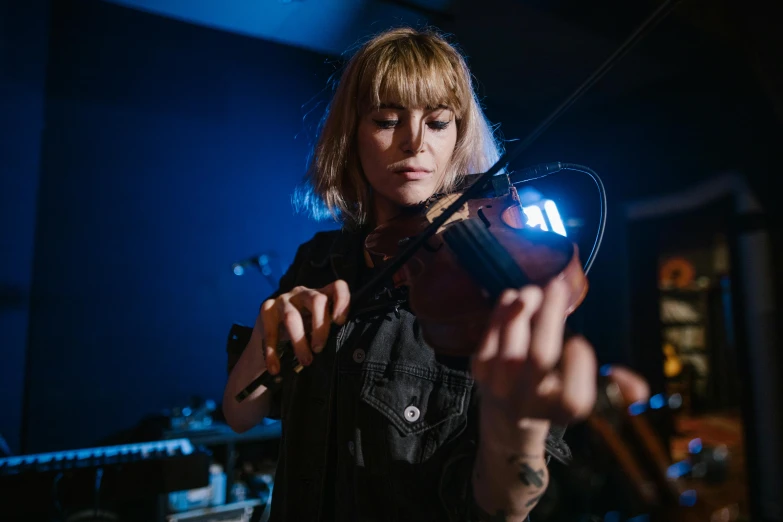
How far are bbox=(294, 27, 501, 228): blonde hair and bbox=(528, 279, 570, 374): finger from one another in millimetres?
525

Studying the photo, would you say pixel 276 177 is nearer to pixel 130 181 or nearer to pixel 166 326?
pixel 130 181

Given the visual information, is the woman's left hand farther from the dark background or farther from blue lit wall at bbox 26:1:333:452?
blue lit wall at bbox 26:1:333:452

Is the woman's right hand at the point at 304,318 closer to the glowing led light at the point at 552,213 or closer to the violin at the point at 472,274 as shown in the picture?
the violin at the point at 472,274

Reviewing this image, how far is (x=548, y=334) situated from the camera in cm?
45

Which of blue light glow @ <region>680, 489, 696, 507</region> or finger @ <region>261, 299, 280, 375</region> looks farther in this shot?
finger @ <region>261, 299, 280, 375</region>

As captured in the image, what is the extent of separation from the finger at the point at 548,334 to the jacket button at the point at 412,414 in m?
0.39

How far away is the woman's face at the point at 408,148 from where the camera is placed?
0.92 meters

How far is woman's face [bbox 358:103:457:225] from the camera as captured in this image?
3.03 feet

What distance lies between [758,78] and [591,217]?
1165mm

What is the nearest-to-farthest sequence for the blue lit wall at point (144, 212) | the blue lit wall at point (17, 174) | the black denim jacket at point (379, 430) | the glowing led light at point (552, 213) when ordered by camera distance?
the black denim jacket at point (379, 430) → the glowing led light at point (552, 213) → the blue lit wall at point (17, 174) → the blue lit wall at point (144, 212)

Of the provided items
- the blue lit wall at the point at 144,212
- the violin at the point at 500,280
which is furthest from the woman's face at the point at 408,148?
the blue lit wall at the point at 144,212

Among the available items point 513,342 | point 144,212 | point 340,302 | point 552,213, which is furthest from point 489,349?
point 144,212

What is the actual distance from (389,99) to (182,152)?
204 cm

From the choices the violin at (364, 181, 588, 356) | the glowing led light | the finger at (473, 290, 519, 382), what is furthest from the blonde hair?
→ the finger at (473, 290, 519, 382)
